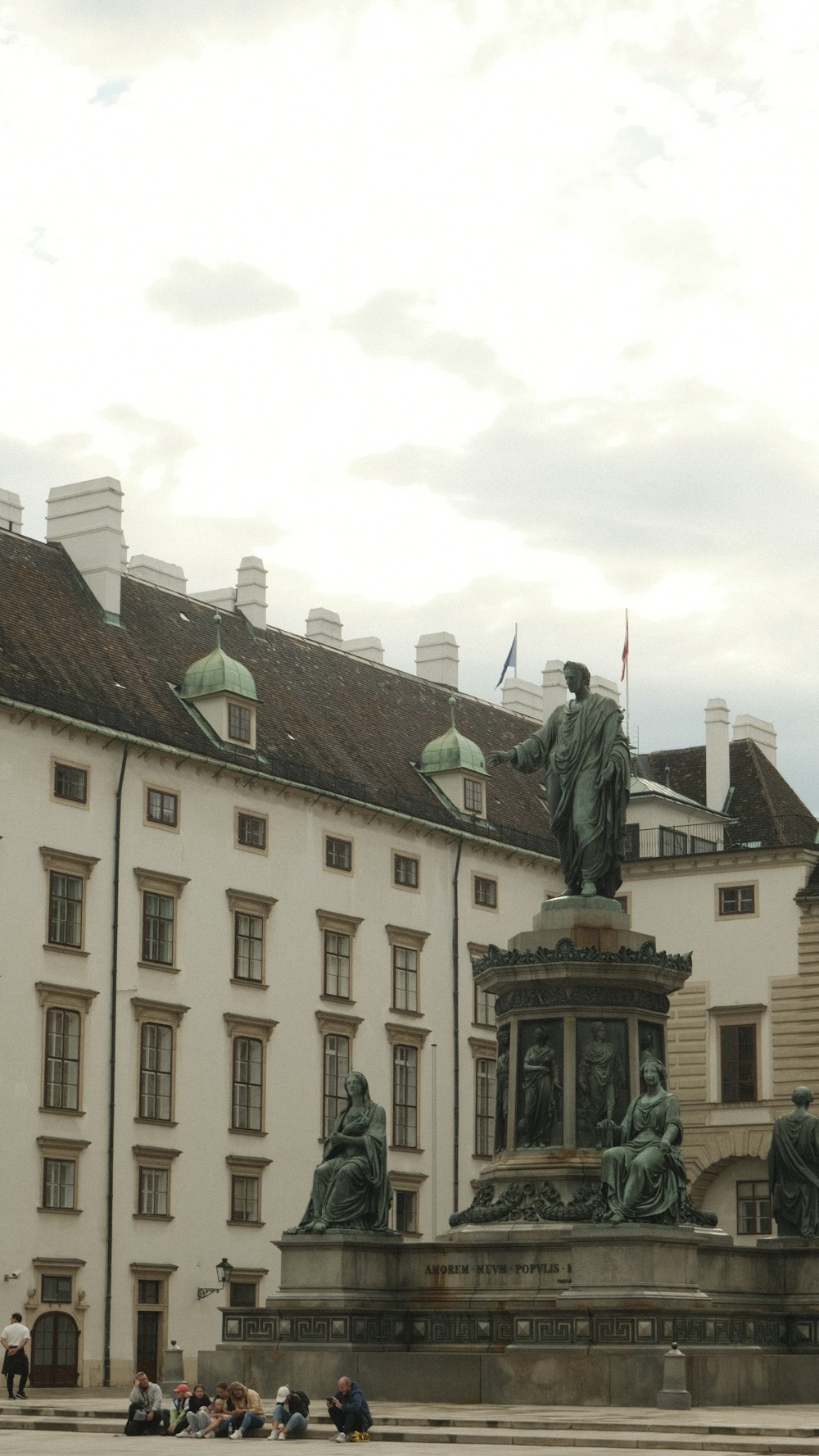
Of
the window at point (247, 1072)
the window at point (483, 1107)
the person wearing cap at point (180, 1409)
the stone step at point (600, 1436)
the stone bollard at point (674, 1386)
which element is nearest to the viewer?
the stone step at point (600, 1436)

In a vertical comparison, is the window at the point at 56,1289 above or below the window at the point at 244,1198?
below

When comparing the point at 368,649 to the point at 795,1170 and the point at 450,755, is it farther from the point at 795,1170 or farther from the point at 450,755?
the point at 795,1170

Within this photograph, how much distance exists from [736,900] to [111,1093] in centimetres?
2190

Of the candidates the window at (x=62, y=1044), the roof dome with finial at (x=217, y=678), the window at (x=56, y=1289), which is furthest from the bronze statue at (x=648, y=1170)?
the roof dome with finial at (x=217, y=678)

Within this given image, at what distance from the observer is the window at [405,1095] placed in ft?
197

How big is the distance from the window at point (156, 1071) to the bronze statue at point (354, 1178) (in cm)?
2180

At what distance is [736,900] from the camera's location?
6700cm

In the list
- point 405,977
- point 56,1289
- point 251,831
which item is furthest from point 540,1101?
point 405,977

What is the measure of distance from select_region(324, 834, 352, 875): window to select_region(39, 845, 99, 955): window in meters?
8.60

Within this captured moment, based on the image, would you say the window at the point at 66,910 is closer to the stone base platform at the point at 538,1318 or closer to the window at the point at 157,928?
the window at the point at 157,928

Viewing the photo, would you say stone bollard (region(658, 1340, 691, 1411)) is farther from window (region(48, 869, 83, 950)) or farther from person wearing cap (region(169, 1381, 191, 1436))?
window (region(48, 869, 83, 950))

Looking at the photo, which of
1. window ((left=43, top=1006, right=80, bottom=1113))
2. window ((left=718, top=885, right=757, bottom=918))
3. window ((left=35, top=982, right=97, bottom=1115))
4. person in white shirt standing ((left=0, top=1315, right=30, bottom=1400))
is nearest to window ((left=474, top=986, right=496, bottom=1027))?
window ((left=718, top=885, right=757, bottom=918))

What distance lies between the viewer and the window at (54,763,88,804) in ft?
171

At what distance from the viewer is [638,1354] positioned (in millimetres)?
26422
